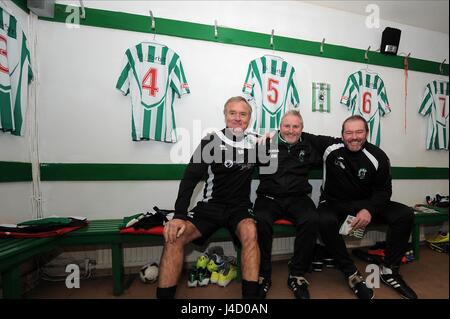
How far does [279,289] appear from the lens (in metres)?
2.01

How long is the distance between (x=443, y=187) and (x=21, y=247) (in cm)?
487

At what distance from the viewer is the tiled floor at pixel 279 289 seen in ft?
6.30

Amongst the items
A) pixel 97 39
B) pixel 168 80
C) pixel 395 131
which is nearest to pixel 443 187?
pixel 395 131

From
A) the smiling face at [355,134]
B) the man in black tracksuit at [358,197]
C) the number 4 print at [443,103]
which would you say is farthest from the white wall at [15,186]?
the number 4 print at [443,103]

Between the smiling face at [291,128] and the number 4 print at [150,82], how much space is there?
1.33 meters

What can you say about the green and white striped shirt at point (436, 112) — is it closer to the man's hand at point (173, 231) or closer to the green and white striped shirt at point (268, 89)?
the green and white striped shirt at point (268, 89)

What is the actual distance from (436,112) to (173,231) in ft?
12.9

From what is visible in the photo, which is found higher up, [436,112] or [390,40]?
[390,40]

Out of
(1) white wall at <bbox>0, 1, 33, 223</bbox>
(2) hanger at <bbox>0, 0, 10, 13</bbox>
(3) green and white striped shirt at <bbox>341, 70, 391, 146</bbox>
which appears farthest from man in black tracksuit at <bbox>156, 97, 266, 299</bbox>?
(2) hanger at <bbox>0, 0, 10, 13</bbox>

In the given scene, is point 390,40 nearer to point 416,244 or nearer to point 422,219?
point 422,219

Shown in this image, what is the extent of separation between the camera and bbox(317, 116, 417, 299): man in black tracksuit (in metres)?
2.00

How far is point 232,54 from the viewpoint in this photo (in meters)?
2.68

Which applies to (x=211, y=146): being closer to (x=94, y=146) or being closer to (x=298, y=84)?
(x=94, y=146)

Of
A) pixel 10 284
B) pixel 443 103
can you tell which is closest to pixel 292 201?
pixel 10 284
